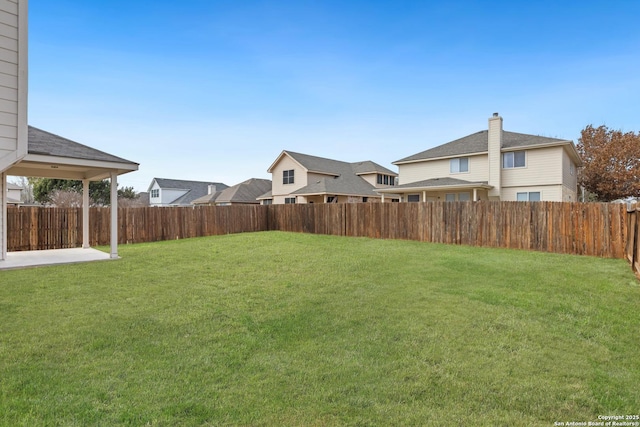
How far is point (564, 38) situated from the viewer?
13.6m

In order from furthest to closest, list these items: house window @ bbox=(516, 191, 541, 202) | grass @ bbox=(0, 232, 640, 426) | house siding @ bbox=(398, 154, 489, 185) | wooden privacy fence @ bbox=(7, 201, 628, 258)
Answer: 1. house siding @ bbox=(398, 154, 489, 185)
2. house window @ bbox=(516, 191, 541, 202)
3. wooden privacy fence @ bbox=(7, 201, 628, 258)
4. grass @ bbox=(0, 232, 640, 426)

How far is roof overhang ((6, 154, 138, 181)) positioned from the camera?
327 inches

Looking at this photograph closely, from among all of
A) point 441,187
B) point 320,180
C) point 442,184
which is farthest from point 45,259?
point 320,180

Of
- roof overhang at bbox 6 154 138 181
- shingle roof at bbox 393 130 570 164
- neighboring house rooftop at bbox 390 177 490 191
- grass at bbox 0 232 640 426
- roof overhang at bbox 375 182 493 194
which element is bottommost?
grass at bbox 0 232 640 426

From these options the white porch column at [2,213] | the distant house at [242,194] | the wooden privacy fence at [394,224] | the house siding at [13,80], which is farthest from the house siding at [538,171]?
the distant house at [242,194]

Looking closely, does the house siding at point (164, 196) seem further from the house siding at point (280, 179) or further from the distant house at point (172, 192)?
the house siding at point (280, 179)

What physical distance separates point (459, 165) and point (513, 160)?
120 inches

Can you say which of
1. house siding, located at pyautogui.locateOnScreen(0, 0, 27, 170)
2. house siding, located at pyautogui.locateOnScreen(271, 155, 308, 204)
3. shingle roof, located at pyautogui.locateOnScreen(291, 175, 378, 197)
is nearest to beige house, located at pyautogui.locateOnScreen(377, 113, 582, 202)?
shingle roof, located at pyautogui.locateOnScreen(291, 175, 378, 197)

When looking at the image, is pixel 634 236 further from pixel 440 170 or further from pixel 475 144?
pixel 440 170

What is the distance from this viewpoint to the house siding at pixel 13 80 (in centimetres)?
441

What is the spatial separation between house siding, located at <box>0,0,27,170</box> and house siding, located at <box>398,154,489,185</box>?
2097cm

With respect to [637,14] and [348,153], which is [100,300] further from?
[348,153]

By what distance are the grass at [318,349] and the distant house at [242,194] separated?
2673 centimetres

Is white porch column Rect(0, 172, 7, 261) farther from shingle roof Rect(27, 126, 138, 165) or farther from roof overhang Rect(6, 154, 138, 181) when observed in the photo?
shingle roof Rect(27, 126, 138, 165)
